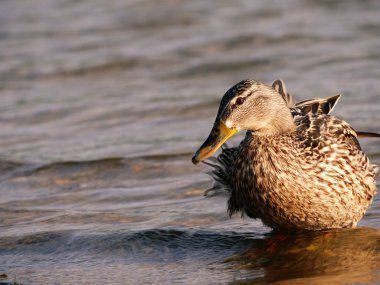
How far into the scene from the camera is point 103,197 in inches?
350

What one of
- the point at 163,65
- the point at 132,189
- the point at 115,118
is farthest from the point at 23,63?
the point at 132,189

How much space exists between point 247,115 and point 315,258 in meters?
1.22

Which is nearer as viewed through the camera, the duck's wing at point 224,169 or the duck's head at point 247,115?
the duck's head at point 247,115

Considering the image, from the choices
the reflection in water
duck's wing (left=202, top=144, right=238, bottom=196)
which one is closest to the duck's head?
duck's wing (left=202, top=144, right=238, bottom=196)

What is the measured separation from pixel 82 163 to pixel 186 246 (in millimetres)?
2926

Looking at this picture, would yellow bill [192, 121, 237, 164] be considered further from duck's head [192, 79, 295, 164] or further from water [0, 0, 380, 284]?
water [0, 0, 380, 284]

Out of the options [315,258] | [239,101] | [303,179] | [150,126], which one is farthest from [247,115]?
[150,126]

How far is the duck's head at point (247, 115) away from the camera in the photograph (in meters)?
6.62

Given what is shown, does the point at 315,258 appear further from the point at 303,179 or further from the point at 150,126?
the point at 150,126

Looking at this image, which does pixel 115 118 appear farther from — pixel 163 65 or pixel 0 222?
pixel 0 222

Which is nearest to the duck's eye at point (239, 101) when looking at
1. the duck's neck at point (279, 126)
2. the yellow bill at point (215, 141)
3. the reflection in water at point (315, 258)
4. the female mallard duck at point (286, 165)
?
the female mallard duck at point (286, 165)

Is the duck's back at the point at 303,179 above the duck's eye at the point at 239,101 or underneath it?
underneath

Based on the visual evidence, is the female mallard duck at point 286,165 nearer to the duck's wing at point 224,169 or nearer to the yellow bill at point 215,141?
the yellow bill at point 215,141

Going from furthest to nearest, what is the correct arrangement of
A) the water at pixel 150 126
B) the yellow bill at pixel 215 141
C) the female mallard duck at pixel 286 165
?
the water at pixel 150 126 → the female mallard duck at pixel 286 165 → the yellow bill at pixel 215 141
